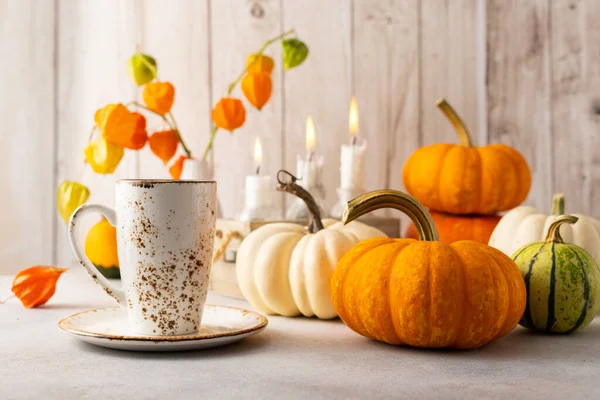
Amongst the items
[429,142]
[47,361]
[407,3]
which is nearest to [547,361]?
[47,361]

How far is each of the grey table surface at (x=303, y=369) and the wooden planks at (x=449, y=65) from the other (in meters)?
0.90

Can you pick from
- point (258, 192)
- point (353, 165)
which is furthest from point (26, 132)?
point (353, 165)

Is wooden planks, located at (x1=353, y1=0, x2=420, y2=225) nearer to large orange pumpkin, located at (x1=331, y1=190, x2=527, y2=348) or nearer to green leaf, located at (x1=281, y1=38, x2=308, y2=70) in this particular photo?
green leaf, located at (x1=281, y1=38, x2=308, y2=70)

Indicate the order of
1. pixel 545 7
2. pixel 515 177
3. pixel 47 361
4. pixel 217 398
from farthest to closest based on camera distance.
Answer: pixel 545 7 < pixel 515 177 < pixel 47 361 < pixel 217 398

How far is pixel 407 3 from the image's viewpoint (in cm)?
171

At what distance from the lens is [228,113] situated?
1320 mm

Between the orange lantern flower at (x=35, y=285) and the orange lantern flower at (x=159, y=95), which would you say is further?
the orange lantern flower at (x=159, y=95)

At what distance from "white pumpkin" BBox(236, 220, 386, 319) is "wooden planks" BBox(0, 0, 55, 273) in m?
0.85

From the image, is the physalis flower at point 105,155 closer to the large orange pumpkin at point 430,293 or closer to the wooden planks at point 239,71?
the wooden planks at point 239,71

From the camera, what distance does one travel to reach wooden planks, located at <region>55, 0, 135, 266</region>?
1.67 meters

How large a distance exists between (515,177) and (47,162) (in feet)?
3.44

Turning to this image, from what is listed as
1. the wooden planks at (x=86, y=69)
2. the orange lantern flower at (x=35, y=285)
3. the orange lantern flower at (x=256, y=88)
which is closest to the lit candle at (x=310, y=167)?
the orange lantern flower at (x=256, y=88)

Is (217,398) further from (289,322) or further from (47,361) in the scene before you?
(289,322)

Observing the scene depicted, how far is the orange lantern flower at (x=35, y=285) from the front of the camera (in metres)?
1.04
